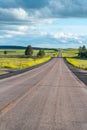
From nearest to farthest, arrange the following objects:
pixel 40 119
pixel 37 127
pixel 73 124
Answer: pixel 37 127, pixel 73 124, pixel 40 119

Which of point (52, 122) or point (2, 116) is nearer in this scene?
point (52, 122)

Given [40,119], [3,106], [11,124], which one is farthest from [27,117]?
[3,106]

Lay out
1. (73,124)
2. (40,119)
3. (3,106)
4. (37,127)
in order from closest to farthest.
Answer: (37,127)
(73,124)
(40,119)
(3,106)

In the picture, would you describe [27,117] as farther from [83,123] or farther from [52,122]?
[83,123]

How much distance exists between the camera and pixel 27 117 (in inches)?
470

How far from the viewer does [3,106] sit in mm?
14695

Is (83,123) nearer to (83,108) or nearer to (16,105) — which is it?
(83,108)

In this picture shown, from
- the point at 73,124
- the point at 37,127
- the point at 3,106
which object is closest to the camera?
the point at 37,127

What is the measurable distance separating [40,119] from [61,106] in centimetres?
376

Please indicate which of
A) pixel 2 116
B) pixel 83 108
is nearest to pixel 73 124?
pixel 2 116

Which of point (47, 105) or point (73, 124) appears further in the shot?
point (47, 105)

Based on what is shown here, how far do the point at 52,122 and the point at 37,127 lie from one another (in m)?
1.04

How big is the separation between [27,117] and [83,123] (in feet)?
5.99

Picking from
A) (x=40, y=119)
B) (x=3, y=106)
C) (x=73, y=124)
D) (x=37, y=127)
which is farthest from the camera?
(x=3, y=106)
